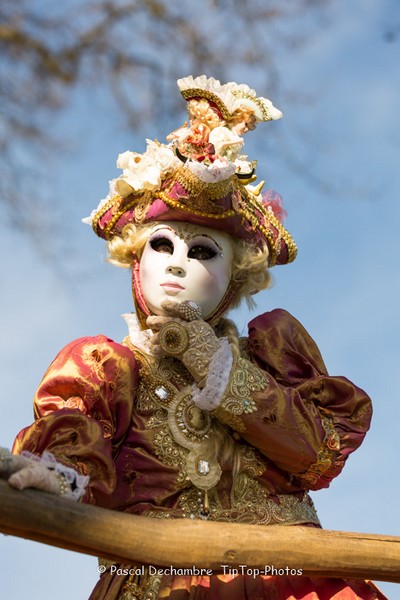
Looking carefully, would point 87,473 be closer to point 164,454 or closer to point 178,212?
point 164,454

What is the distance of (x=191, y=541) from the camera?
3.47 metres

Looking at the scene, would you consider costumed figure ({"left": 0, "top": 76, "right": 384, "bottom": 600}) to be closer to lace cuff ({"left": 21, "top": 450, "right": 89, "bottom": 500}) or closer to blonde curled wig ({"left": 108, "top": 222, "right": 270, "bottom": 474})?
blonde curled wig ({"left": 108, "top": 222, "right": 270, "bottom": 474})

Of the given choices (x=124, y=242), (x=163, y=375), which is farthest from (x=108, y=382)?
(x=124, y=242)

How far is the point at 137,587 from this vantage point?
4020 millimetres

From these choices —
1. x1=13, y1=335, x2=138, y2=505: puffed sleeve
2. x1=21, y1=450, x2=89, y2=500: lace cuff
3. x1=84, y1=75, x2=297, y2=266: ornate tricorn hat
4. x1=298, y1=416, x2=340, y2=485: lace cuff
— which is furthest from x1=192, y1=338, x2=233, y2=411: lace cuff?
x1=21, y1=450, x2=89, y2=500: lace cuff

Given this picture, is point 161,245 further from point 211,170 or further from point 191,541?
point 191,541

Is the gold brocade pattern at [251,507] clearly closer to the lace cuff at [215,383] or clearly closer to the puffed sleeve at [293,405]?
the puffed sleeve at [293,405]

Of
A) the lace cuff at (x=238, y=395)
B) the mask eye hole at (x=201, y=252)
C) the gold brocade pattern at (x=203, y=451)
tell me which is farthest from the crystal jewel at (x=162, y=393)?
the mask eye hole at (x=201, y=252)

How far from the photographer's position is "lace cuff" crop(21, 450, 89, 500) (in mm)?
3437

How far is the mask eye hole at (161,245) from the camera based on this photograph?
4594mm

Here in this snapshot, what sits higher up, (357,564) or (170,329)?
(170,329)

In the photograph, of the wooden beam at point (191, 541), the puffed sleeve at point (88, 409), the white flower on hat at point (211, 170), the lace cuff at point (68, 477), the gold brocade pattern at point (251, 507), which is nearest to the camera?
the wooden beam at point (191, 541)

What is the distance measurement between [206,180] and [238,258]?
1.39 ft

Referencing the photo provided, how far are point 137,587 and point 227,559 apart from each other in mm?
642
